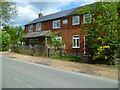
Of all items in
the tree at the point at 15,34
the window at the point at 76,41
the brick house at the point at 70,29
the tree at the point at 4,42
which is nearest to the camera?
the brick house at the point at 70,29

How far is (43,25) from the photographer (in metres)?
27.5

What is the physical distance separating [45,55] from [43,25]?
10.8 metres

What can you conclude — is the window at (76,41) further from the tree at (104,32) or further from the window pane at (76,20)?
the tree at (104,32)

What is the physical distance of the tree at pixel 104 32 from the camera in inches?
452

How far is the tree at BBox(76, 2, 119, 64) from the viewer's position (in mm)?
11469

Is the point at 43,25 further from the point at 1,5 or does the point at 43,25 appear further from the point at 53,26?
the point at 1,5

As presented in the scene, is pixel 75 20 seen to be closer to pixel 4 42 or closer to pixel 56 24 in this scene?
pixel 56 24

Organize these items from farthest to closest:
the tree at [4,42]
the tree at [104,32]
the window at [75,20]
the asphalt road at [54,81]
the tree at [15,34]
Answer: the tree at [15,34] → the tree at [4,42] → the window at [75,20] → the tree at [104,32] → the asphalt road at [54,81]

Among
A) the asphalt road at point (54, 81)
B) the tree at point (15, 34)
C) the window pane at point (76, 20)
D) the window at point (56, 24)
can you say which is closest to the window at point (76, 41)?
the window pane at point (76, 20)

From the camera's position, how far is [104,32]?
12375 millimetres

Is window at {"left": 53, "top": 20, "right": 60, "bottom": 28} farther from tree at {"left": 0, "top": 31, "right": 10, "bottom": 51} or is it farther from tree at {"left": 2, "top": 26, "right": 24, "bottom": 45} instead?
tree at {"left": 2, "top": 26, "right": 24, "bottom": 45}

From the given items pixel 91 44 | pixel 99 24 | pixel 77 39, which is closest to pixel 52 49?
pixel 77 39

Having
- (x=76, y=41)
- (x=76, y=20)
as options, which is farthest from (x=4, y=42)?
(x=76, y=20)

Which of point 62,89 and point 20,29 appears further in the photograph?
point 20,29
